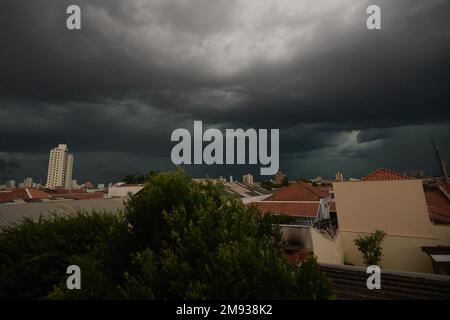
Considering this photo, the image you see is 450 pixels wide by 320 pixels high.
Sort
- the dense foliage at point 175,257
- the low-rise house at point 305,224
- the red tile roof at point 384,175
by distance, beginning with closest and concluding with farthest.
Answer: the dense foliage at point 175,257 < the low-rise house at point 305,224 < the red tile roof at point 384,175

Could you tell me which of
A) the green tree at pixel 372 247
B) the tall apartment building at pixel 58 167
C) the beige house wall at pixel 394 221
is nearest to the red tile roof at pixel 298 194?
the beige house wall at pixel 394 221

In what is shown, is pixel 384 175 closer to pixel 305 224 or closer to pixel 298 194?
pixel 305 224

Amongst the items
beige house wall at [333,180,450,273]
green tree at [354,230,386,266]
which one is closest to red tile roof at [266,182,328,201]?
beige house wall at [333,180,450,273]

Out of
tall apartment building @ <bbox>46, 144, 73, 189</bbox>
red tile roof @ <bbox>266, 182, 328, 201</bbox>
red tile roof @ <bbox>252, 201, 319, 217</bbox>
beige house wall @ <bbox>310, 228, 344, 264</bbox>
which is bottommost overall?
beige house wall @ <bbox>310, 228, 344, 264</bbox>

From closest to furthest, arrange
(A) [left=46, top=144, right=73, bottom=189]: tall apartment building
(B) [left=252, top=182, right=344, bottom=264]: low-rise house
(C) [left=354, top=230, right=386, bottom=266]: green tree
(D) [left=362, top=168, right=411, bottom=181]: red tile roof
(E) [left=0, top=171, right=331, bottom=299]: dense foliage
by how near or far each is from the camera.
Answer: (E) [left=0, top=171, right=331, bottom=299]: dense foliage → (B) [left=252, top=182, right=344, bottom=264]: low-rise house → (C) [left=354, top=230, right=386, bottom=266]: green tree → (D) [left=362, top=168, right=411, bottom=181]: red tile roof → (A) [left=46, top=144, right=73, bottom=189]: tall apartment building

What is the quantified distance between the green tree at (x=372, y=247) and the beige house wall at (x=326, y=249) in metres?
2.12

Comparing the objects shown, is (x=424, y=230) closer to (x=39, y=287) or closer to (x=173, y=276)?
(x=173, y=276)

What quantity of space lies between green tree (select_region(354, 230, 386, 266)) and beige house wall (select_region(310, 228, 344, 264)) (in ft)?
6.95

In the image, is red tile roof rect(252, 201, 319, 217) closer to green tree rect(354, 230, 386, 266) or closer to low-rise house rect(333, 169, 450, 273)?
low-rise house rect(333, 169, 450, 273)

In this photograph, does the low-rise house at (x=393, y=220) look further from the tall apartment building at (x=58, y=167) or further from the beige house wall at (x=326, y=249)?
the tall apartment building at (x=58, y=167)

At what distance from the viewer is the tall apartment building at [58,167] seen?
164m

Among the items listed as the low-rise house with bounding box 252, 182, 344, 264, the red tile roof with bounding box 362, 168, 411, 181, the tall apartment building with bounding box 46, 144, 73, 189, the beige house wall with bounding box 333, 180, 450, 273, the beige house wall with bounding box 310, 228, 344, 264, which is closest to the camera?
the low-rise house with bounding box 252, 182, 344, 264

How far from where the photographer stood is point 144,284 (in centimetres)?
695

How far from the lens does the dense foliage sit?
6.38 metres
